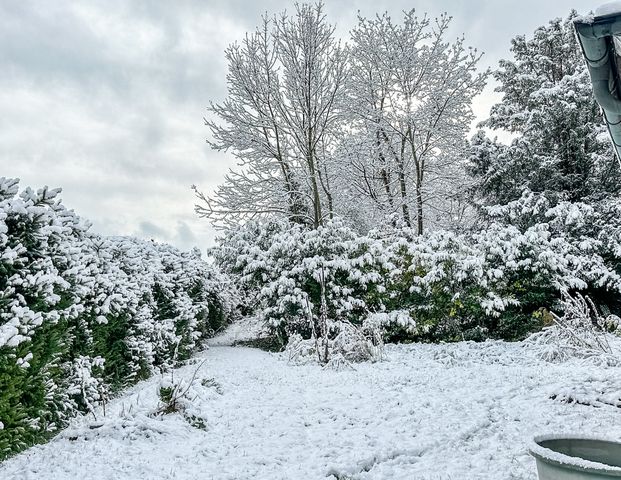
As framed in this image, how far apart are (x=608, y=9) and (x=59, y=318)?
487 centimetres

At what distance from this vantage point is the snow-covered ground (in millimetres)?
3473

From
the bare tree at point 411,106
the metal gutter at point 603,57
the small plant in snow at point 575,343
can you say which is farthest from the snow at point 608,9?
the bare tree at point 411,106

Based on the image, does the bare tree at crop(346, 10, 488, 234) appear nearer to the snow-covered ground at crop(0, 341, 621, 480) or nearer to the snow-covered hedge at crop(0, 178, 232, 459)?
the snow-covered ground at crop(0, 341, 621, 480)

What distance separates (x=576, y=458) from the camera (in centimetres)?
201

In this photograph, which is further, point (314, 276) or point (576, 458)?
point (314, 276)

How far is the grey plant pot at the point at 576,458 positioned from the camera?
1919 mm

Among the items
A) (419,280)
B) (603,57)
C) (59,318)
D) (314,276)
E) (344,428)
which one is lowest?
(344,428)

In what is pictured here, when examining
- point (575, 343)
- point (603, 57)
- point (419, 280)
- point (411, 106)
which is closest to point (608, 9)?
point (603, 57)

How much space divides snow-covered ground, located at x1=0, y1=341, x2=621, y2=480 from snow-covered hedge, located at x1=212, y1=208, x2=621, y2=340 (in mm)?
2762

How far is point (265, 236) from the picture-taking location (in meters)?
11.5

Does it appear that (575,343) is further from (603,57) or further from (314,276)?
(603,57)

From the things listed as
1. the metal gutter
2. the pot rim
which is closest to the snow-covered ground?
the pot rim

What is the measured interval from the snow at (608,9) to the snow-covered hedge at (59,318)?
14.6 feet

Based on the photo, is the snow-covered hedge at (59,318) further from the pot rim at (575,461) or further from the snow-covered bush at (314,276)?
the pot rim at (575,461)
